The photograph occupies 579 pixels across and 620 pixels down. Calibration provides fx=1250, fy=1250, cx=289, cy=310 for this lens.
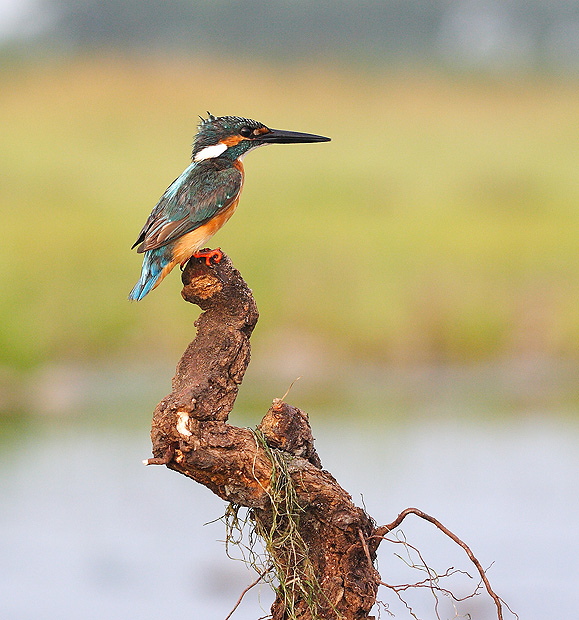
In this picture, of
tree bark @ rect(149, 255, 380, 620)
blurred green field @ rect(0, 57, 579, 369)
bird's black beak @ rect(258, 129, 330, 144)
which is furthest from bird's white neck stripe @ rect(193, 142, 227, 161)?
blurred green field @ rect(0, 57, 579, 369)

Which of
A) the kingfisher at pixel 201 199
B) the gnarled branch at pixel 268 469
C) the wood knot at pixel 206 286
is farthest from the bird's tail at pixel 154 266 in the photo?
the wood knot at pixel 206 286

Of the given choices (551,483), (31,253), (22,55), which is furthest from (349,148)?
(551,483)

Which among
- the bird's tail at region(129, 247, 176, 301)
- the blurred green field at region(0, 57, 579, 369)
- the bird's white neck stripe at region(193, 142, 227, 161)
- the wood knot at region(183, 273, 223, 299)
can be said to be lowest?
the wood knot at region(183, 273, 223, 299)

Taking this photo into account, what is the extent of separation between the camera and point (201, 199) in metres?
5.19

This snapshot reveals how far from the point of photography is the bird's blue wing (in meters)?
4.97

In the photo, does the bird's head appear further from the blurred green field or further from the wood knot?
the blurred green field

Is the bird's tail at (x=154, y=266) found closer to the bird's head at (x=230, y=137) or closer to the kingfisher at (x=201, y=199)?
the kingfisher at (x=201, y=199)

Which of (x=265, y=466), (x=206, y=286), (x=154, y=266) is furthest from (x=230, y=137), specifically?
(x=265, y=466)

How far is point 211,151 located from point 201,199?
0.35 metres

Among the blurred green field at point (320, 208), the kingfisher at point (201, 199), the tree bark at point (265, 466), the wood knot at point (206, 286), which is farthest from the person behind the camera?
the blurred green field at point (320, 208)

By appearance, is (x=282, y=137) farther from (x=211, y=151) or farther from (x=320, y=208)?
(x=320, y=208)

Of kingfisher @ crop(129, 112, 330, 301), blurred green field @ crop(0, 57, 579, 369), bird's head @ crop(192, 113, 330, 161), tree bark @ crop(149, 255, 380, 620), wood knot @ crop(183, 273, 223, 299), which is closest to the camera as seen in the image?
tree bark @ crop(149, 255, 380, 620)

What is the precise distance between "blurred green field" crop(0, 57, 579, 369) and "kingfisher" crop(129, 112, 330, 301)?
294 inches

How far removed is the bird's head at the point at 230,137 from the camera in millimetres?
5426
